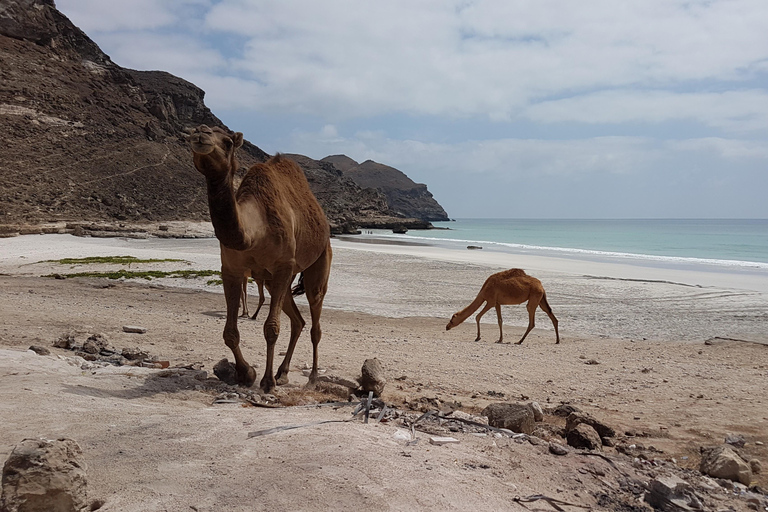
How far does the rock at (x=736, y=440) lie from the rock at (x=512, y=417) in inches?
79.6

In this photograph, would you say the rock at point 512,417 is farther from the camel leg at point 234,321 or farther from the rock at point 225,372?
the rock at point 225,372

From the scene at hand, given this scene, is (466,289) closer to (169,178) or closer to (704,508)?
(704,508)

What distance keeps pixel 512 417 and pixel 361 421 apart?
4.85 feet

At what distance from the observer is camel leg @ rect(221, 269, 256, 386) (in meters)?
6.51

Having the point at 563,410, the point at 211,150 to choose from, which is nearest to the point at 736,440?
the point at 563,410

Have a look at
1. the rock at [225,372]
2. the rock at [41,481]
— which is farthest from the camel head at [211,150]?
the rock at [41,481]

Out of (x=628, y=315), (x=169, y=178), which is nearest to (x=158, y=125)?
(x=169, y=178)

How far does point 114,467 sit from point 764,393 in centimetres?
800

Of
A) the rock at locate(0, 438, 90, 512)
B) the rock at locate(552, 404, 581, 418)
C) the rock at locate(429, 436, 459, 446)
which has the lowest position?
the rock at locate(552, 404, 581, 418)

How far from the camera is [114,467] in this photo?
11.8ft

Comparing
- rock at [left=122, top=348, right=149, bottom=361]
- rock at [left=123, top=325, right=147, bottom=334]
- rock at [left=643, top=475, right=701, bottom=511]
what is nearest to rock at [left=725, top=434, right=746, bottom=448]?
rock at [left=643, top=475, right=701, bottom=511]

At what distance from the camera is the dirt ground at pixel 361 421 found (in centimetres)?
351

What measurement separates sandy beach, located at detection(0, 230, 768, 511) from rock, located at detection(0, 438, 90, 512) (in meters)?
0.21

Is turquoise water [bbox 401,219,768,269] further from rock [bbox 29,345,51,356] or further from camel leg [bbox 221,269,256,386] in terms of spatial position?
rock [bbox 29,345,51,356]
